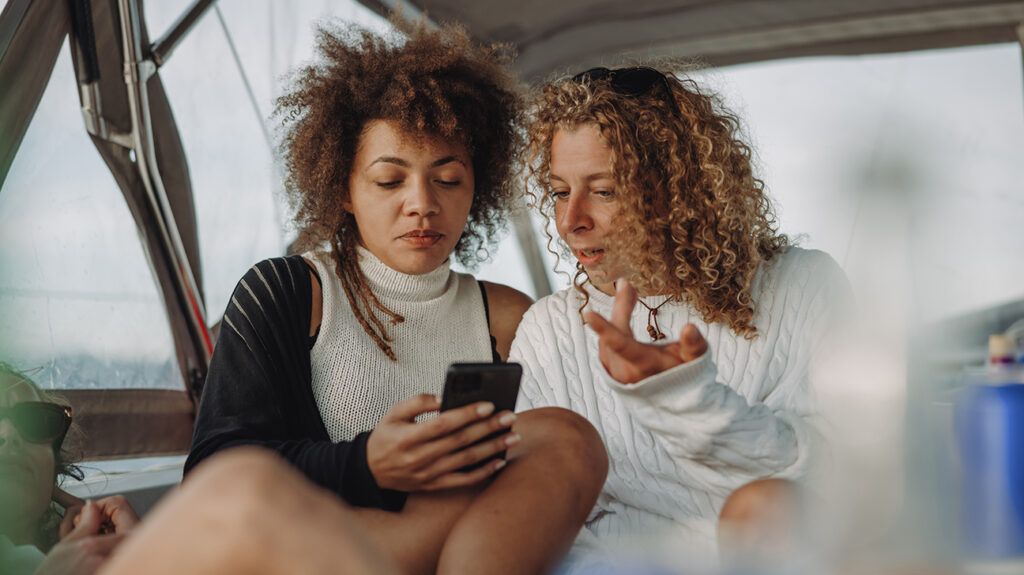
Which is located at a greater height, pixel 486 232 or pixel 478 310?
pixel 486 232

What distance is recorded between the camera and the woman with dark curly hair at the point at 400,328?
1530 mm

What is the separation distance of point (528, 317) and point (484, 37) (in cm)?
177

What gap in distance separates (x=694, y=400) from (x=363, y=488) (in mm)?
552

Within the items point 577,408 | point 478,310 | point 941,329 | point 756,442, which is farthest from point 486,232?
point 941,329

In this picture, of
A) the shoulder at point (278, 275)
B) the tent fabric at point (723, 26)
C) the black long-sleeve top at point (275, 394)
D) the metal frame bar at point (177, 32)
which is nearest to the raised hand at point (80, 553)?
the black long-sleeve top at point (275, 394)

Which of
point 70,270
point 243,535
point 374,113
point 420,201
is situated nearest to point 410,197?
point 420,201

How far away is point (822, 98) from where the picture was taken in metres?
3.81

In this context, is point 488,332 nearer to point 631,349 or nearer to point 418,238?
point 418,238

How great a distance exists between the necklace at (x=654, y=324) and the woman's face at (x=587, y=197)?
10 centimetres

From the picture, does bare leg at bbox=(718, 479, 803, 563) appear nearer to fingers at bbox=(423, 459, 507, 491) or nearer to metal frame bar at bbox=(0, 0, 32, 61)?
fingers at bbox=(423, 459, 507, 491)

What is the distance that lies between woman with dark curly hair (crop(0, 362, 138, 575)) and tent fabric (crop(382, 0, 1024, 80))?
6.65 ft

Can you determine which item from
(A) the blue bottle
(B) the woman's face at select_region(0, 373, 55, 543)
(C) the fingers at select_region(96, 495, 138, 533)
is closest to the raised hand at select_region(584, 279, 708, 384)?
(A) the blue bottle

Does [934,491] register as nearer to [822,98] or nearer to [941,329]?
[941,329]

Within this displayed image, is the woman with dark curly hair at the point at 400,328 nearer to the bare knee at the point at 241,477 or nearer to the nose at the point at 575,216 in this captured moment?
the nose at the point at 575,216
